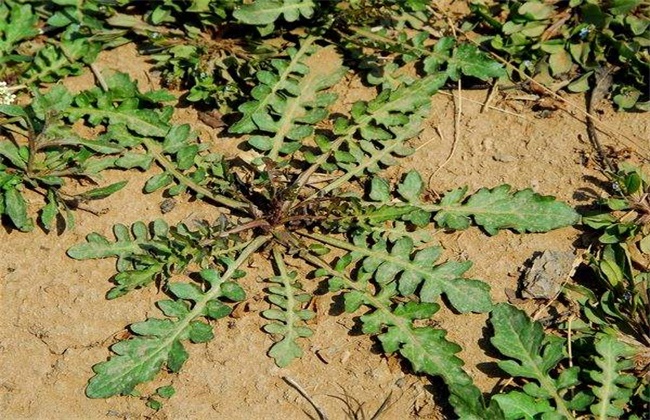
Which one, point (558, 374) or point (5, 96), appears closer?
point (558, 374)

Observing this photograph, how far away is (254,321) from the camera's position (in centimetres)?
419

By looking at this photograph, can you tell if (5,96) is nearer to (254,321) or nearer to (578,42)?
(254,321)

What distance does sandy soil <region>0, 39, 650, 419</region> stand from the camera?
396 centimetres

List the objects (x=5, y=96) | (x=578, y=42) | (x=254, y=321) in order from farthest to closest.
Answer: (x=578, y=42), (x=5, y=96), (x=254, y=321)

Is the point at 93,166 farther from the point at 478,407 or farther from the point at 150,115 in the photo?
the point at 478,407

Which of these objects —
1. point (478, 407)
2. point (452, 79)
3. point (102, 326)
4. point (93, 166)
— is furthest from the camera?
point (452, 79)

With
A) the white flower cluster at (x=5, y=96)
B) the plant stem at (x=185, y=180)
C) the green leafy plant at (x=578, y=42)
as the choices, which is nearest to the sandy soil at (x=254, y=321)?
the plant stem at (x=185, y=180)

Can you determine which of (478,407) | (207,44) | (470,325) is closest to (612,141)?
(470,325)

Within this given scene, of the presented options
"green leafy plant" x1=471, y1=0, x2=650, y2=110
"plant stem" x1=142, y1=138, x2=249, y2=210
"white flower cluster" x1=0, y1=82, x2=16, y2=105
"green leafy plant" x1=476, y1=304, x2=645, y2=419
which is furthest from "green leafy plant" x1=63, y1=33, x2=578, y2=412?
"green leafy plant" x1=471, y1=0, x2=650, y2=110

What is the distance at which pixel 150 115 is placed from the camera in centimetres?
467

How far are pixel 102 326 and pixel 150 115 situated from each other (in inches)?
46.3

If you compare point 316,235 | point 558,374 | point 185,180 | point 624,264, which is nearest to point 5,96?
point 185,180

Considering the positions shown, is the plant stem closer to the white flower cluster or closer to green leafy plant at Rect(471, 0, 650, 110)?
the white flower cluster

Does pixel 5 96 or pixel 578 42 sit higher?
pixel 578 42
